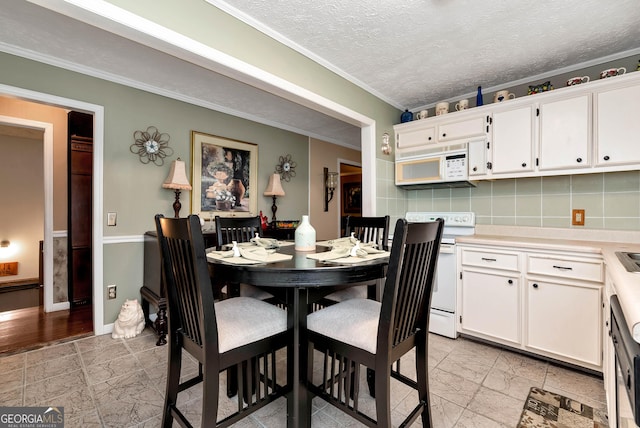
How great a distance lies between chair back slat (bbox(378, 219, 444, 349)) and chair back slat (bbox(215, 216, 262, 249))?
1.40 metres

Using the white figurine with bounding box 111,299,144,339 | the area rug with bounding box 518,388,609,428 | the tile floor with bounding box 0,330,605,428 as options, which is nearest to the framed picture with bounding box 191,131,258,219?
the white figurine with bounding box 111,299,144,339

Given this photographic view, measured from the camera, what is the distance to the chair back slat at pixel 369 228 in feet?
7.51

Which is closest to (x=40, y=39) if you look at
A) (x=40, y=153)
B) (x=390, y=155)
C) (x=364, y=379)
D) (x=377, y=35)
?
(x=377, y=35)

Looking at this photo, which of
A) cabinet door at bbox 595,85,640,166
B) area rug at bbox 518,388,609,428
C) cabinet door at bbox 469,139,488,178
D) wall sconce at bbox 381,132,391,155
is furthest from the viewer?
wall sconce at bbox 381,132,391,155

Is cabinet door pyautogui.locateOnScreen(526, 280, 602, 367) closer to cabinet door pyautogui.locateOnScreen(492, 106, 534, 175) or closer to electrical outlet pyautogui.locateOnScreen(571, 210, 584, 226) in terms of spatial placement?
electrical outlet pyautogui.locateOnScreen(571, 210, 584, 226)

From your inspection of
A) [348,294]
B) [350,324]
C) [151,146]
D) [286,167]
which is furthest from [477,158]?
[151,146]

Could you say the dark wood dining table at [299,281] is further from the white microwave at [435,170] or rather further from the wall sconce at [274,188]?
the wall sconce at [274,188]

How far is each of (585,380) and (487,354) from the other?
0.57 meters

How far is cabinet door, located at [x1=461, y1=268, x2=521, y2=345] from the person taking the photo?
226cm

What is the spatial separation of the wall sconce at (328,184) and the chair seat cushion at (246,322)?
3323mm

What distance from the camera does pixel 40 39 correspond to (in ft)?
6.95

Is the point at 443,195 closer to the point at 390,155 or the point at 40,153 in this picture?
the point at 390,155

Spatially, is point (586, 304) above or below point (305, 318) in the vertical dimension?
below

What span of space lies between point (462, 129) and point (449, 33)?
3.21ft
